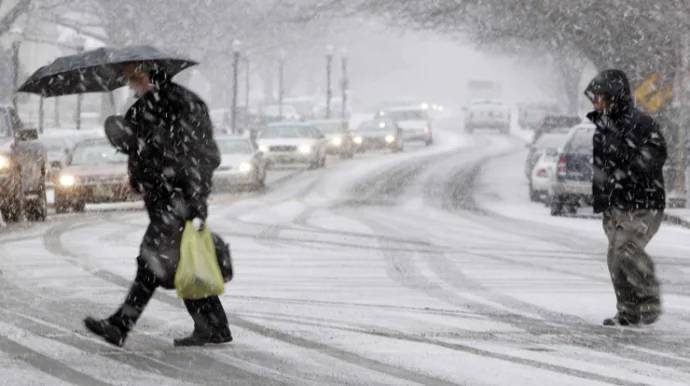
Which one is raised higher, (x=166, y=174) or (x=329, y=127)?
(x=166, y=174)

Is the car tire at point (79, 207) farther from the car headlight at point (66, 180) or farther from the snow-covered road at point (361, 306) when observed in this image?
the snow-covered road at point (361, 306)

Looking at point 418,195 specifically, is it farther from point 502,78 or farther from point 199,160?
point 502,78

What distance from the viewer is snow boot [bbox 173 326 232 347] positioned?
9141 millimetres

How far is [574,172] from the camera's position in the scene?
82.7 ft

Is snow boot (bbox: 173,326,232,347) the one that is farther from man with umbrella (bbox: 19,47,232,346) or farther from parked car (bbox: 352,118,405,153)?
parked car (bbox: 352,118,405,153)

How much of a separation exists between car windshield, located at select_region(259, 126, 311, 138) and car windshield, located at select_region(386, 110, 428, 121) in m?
22.9

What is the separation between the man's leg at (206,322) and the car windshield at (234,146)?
2563 cm

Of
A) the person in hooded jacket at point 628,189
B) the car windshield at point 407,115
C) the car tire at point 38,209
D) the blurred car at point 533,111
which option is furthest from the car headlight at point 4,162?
the blurred car at point 533,111

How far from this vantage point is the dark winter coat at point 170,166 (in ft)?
29.4

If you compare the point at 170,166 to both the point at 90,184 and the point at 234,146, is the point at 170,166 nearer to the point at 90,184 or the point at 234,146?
the point at 90,184

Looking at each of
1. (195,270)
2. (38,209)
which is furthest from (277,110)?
(195,270)

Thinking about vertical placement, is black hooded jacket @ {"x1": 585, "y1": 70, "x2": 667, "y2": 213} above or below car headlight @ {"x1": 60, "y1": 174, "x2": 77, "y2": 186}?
above

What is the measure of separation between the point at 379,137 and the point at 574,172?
3565 centimetres

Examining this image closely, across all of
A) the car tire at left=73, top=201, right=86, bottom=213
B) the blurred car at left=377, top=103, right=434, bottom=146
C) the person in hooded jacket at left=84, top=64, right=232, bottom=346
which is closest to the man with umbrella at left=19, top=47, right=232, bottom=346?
the person in hooded jacket at left=84, top=64, right=232, bottom=346
